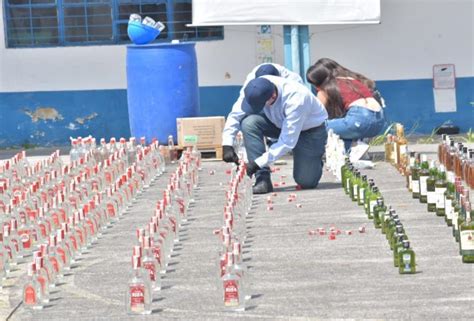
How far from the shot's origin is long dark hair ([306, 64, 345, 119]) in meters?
15.6

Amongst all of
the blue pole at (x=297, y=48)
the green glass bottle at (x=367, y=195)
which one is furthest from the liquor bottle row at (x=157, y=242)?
the blue pole at (x=297, y=48)

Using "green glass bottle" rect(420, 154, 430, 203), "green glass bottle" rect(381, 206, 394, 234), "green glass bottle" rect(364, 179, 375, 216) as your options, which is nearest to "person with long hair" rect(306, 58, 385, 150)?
"green glass bottle" rect(420, 154, 430, 203)

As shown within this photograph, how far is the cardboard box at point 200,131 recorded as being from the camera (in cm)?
1672

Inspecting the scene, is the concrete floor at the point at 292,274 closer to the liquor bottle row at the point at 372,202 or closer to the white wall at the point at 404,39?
the liquor bottle row at the point at 372,202

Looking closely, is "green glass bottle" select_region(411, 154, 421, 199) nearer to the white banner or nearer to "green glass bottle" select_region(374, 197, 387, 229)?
"green glass bottle" select_region(374, 197, 387, 229)

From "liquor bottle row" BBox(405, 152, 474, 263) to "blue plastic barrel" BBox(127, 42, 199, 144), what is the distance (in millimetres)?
3879

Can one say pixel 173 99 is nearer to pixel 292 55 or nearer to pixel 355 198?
pixel 292 55

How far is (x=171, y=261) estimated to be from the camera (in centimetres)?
1070

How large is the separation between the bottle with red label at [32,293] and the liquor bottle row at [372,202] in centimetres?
228

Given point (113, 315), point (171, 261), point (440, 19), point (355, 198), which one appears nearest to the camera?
point (113, 315)

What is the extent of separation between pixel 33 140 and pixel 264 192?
5.72 metres

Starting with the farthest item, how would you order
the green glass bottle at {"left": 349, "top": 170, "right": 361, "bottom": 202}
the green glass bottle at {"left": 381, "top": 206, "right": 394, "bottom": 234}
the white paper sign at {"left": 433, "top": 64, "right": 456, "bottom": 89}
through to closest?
1. the white paper sign at {"left": 433, "top": 64, "right": 456, "bottom": 89}
2. the green glass bottle at {"left": 349, "top": 170, "right": 361, "bottom": 202}
3. the green glass bottle at {"left": 381, "top": 206, "right": 394, "bottom": 234}

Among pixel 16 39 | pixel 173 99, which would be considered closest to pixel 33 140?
pixel 16 39

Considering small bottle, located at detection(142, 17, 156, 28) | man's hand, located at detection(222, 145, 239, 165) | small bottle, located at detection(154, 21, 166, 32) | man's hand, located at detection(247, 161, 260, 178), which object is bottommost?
man's hand, located at detection(247, 161, 260, 178)
